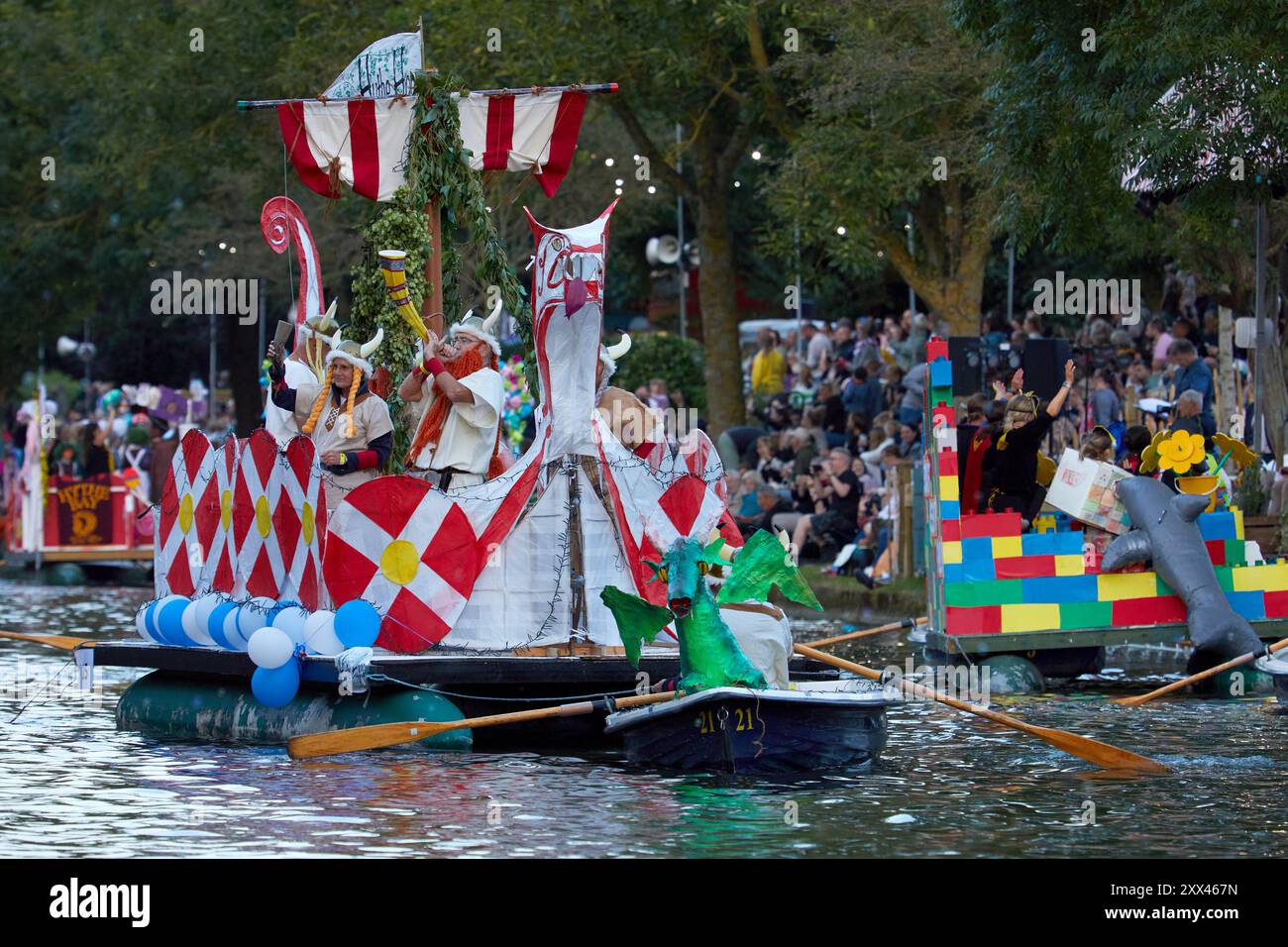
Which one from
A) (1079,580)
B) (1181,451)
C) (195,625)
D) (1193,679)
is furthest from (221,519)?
(1181,451)

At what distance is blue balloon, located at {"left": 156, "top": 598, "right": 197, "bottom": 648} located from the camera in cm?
1504

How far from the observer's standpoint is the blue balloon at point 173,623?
1504 centimetres

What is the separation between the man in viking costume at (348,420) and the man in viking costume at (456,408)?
0.26 metres

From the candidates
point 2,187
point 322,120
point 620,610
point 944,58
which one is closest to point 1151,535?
point 620,610

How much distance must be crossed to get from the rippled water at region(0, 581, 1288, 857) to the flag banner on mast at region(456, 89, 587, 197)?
4.93 meters

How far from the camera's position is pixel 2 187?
42594 millimetres

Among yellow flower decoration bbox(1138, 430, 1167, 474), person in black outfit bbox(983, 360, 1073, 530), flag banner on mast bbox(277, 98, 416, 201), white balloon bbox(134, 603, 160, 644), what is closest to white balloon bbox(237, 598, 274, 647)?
white balloon bbox(134, 603, 160, 644)

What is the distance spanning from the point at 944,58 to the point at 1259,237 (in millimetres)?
5251

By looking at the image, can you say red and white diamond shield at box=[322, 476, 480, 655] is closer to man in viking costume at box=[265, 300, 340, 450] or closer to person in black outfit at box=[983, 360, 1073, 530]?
man in viking costume at box=[265, 300, 340, 450]

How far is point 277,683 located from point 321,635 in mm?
395

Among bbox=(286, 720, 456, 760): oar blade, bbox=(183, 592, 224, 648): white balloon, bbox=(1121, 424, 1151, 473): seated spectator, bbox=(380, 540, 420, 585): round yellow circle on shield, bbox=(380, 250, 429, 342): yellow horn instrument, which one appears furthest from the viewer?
bbox=(1121, 424, 1151, 473): seated spectator

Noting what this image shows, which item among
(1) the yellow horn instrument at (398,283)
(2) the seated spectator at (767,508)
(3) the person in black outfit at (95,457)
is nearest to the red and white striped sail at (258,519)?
(1) the yellow horn instrument at (398,283)

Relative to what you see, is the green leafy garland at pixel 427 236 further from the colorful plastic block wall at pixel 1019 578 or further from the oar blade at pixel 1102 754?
the oar blade at pixel 1102 754

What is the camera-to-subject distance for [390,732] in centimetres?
1261
